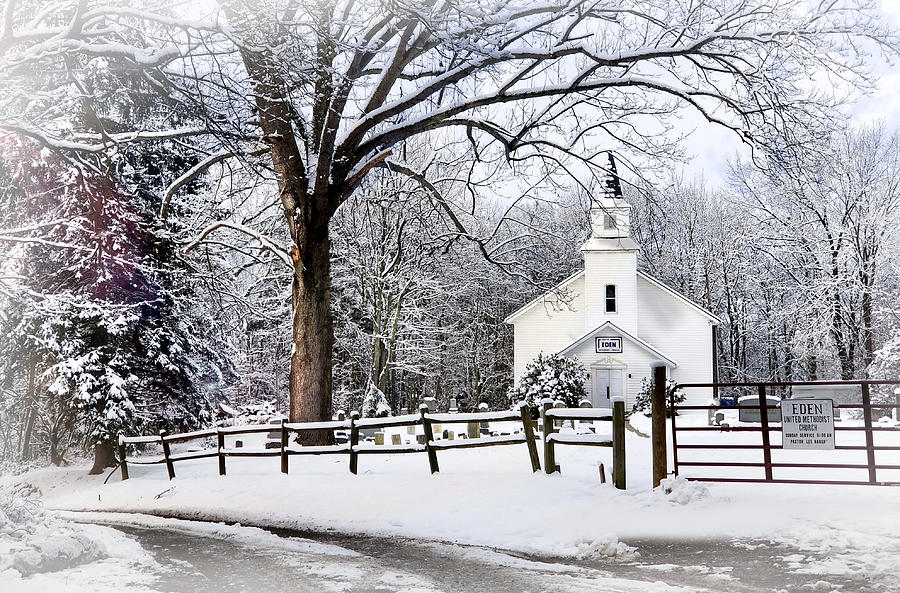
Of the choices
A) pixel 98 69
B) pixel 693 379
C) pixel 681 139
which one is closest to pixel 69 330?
pixel 98 69

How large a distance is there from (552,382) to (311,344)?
18661 mm

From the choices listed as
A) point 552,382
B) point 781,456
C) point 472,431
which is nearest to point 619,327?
point 552,382

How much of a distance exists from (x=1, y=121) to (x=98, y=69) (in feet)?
4.74

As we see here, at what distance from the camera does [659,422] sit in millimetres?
10234

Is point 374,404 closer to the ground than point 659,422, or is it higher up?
closer to the ground

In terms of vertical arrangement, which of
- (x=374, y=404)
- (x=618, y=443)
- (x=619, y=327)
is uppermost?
(x=619, y=327)

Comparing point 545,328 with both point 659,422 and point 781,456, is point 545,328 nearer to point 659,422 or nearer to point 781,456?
point 781,456

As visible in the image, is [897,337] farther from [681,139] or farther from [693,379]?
[681,139]

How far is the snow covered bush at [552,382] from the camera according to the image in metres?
32.5

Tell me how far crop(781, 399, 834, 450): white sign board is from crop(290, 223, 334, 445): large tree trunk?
28.3ft

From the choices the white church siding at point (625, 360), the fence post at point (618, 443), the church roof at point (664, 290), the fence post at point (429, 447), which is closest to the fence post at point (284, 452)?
the fence post at point (429, 447)

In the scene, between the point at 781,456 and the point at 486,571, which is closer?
the point at 486,571

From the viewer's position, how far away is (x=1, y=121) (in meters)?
8.16

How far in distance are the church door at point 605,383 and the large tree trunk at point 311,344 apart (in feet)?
75.9
